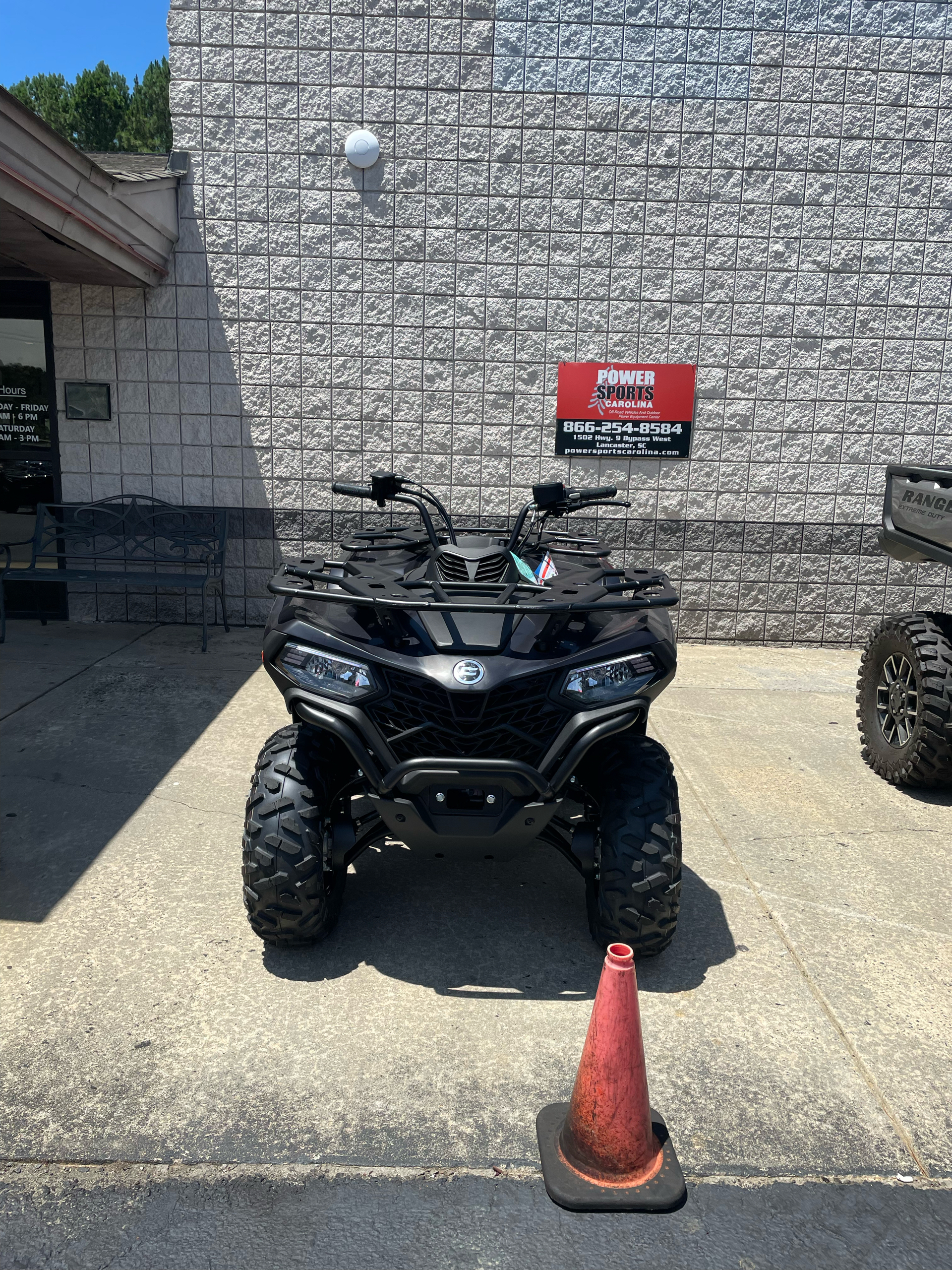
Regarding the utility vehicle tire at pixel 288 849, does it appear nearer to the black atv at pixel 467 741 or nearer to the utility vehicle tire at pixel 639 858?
the black atv at pixel 467 741

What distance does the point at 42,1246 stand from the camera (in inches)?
82.7

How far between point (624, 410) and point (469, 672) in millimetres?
5346

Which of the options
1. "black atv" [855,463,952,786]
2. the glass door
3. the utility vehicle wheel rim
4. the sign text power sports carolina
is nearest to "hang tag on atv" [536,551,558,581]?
"black atv" [855,463,952,786]

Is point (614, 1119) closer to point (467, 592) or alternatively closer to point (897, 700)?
point (467, 592)

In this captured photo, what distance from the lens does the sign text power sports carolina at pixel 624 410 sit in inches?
305

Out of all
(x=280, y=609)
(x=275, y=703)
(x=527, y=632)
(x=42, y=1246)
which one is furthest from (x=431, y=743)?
(x=275, y=703)

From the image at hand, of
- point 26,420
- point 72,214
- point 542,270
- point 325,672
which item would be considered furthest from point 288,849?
point 26,420

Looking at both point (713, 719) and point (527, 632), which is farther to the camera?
point (713, 719)

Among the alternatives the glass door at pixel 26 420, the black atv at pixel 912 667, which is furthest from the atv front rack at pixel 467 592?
the glass door at pixel 26 420

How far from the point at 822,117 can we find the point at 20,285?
646 cm

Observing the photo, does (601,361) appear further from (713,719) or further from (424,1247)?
(424,1247)

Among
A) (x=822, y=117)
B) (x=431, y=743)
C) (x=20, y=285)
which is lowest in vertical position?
(x=431, y=743)

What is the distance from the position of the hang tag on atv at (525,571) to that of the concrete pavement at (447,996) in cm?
127

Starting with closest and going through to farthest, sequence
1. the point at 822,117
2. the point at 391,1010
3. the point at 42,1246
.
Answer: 1. the point at 42,1246
2. the point at 391,1010
3. the point at 822,117
